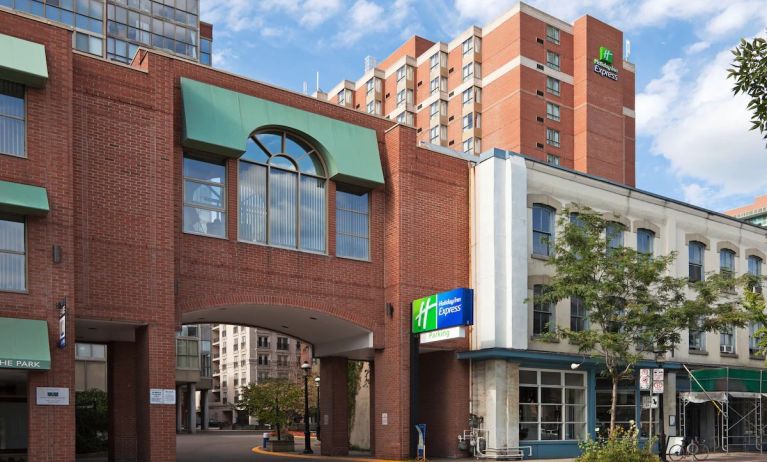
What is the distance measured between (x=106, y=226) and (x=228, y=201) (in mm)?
4026

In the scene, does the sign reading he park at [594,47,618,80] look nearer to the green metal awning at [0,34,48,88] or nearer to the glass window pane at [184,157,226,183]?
the glass window pane at [184,157,226,183]

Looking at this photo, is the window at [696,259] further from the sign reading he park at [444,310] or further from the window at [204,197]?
the window at [204,197]

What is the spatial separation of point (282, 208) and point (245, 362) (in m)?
94.8

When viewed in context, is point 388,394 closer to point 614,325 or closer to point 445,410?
point 445,410

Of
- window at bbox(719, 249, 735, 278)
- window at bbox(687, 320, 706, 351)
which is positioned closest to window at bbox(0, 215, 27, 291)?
window at bbox(687, 320, 706, 351)

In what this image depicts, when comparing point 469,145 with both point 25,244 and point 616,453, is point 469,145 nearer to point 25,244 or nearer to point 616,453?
point 616,453

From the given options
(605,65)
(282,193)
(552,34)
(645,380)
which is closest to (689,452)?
(645,380)

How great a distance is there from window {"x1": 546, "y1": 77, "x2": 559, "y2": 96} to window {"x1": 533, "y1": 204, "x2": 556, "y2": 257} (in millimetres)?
44329

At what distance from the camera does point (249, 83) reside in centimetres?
2516

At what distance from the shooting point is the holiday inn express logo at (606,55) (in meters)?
73.6

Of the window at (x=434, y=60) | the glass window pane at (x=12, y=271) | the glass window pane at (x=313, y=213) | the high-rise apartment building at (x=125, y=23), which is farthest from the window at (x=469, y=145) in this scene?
the glass window pane at (x=12, y=271)

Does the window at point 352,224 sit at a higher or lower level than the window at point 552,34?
lower

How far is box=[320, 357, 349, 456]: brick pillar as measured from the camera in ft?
100

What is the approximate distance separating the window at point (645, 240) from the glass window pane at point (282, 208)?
1527 centimetres
